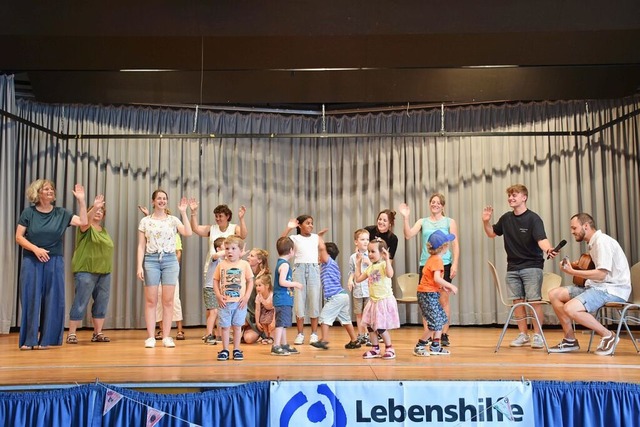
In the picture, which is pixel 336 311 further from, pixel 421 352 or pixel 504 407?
pixel 504 407

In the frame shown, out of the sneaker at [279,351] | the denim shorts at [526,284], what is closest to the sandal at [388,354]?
the sneaker at [279,351]

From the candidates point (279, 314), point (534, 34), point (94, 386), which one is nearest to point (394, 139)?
point (534, 34)

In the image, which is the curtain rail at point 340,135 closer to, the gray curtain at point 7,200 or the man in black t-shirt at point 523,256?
the gray curtain at point 7,200

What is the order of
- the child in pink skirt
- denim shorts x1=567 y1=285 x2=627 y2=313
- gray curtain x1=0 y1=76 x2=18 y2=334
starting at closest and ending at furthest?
1. the child in pink skirt
2. denim shorts x1=567 y1=285 x2=627 y2=313
3. gray curtain x1=0 y1=76 x2=18 y2=334

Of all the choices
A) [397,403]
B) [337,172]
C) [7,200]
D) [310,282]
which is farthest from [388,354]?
[7,200]

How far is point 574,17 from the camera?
5.91m

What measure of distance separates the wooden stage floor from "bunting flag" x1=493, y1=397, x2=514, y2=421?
0.15 meters

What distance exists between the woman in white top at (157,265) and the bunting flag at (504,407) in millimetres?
3312

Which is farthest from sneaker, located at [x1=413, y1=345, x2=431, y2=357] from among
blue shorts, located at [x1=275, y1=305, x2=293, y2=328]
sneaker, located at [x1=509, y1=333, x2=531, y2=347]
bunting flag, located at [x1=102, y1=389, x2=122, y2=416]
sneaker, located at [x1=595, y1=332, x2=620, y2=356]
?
bunting flag, located at [x1=102, y1=389, x2=122, y2=416]

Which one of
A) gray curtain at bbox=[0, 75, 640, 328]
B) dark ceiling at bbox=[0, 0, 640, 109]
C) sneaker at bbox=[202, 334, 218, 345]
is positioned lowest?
sneaker at bbox=[202, 334, 218, 345]

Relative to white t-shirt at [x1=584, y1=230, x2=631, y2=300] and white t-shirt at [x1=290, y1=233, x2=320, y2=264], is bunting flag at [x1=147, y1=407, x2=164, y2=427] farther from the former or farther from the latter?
white t-shirt at [x1=584, y1=230, x2=631, y2=300]

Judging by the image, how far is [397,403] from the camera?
3941mm

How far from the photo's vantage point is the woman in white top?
6074 millimetres

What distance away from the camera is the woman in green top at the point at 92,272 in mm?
7051
